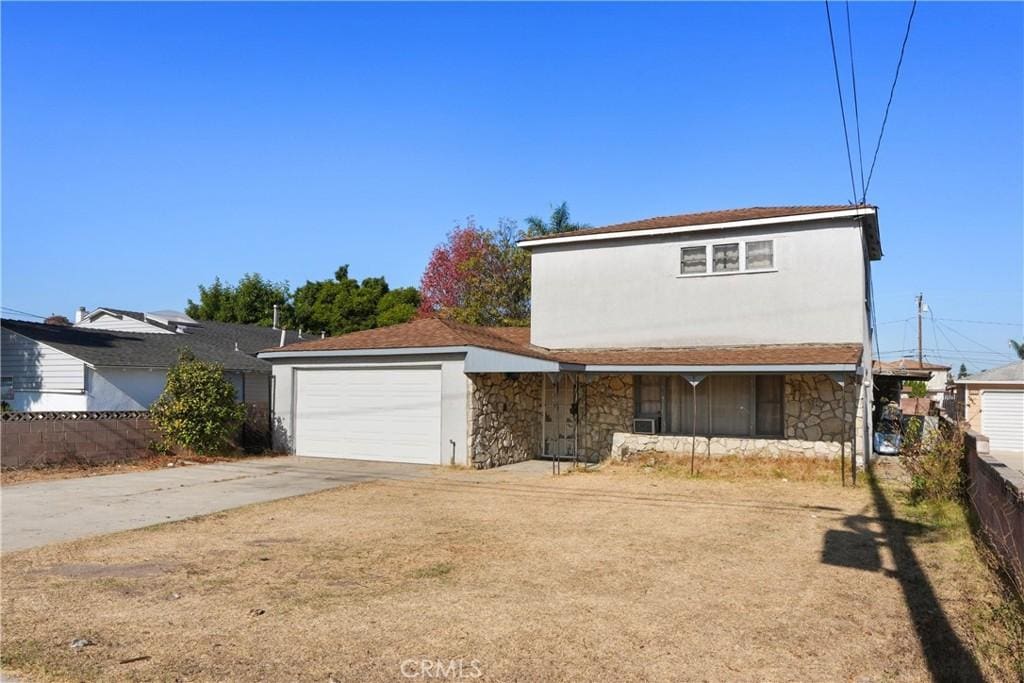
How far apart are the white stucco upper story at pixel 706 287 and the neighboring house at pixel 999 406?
11.6m

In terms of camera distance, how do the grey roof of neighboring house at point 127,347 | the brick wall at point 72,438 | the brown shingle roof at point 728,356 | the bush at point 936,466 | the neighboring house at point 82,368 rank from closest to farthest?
1. the bush at point 936,466
2. the brown shingle roof at point 728,356
3. the brick wall at point 72,438
4. the neighboring house at point 82,368
5. the grey roof of neighboring house at point 127,347

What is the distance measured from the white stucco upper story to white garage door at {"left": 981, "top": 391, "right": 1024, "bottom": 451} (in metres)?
11.7

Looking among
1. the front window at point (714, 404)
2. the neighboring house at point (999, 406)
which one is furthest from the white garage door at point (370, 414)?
the neighboring house at point (999, 406)

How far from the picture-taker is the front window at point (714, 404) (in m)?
16.2

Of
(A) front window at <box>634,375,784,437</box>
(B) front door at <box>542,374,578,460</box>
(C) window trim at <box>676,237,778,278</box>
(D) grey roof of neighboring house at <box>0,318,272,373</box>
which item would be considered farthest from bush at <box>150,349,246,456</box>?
(C) window trim at <box>676,237,778,278</box>

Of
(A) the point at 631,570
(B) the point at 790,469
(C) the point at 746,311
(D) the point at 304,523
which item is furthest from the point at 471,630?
(C) the point at 746,311

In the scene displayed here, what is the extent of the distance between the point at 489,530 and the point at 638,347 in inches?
386

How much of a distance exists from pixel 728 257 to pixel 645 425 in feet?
14.9

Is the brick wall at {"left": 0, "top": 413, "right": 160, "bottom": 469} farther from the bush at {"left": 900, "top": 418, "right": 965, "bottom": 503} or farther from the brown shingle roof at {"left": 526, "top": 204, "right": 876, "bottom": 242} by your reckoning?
the bush at {"left": 900, "top": 418, "right": 965, "bottom": 503}

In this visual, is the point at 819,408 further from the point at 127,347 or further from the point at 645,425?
the point at 127,347

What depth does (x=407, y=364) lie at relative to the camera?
17.3 meters

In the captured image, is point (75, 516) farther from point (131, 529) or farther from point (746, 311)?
point (746, 311)

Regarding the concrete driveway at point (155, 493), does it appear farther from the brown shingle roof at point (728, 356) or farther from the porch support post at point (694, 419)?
the porch support post at point (694, 419)

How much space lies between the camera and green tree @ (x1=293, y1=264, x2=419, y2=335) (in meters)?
48.8
